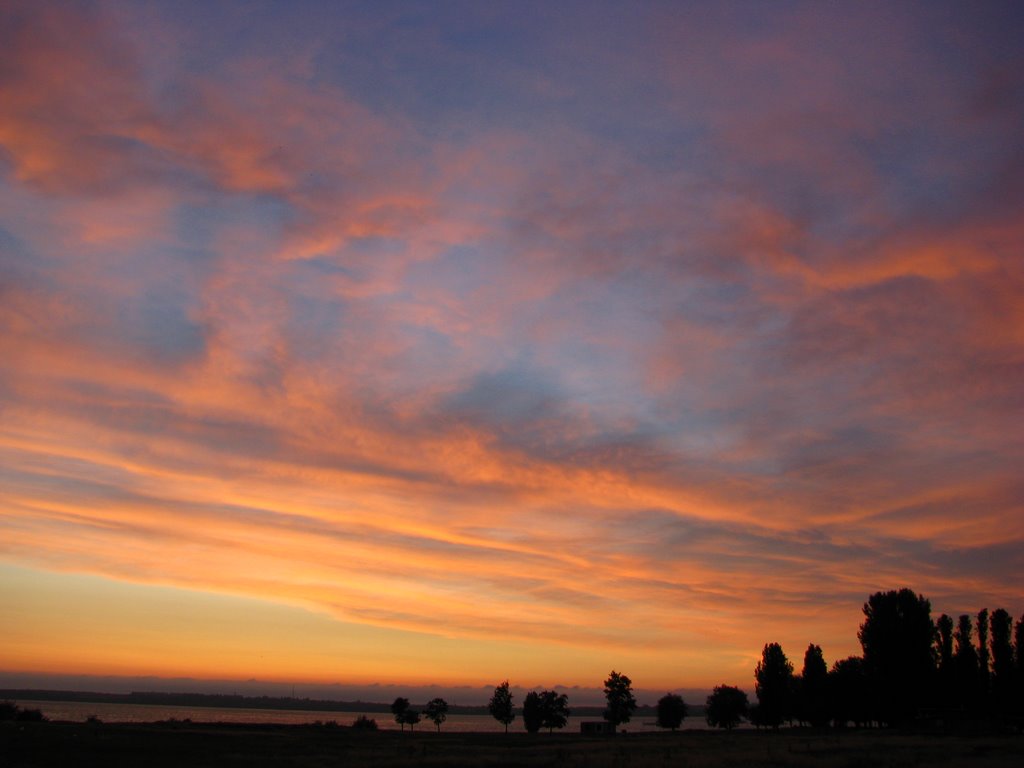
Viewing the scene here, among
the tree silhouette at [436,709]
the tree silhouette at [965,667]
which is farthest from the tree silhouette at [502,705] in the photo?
the tree silhouette at [965,667]

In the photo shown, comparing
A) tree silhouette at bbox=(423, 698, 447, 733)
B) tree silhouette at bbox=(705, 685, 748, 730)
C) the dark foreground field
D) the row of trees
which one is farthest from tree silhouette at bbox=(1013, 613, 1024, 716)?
tree silhouette at bbox=(423, 698, 447, 733)

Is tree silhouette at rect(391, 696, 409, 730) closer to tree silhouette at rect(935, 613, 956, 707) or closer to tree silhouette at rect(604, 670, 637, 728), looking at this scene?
tree silhouette at rect(604, 670, 637, 728)

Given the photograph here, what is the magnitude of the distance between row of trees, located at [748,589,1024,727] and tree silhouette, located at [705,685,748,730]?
74.4 ft

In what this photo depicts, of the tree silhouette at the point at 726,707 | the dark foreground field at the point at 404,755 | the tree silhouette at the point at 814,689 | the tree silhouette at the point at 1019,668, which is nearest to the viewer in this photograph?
the dark foreground field at the point at 404,755

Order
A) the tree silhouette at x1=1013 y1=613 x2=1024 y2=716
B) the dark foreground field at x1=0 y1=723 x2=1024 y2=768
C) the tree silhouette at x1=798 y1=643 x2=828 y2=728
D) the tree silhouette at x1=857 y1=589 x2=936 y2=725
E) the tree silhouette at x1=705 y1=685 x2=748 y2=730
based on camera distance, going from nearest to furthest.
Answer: the dark foreground field at x1=0 y1=723 x2=1024 y2=768, the tree silhouette at x1=1013 y1=613 x2=1024 y2=716, the tree silhouette at x1=857 y1=589 x2=936 y2=725, the tree silhouette at x1=798 y1=643 x2=828 y2=728, the tree silhouette at x1=705 y1=685 x2=748 y2=730

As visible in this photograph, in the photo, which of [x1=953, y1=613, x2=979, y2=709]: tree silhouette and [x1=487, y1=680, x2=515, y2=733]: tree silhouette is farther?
[x1=487, y1=680, x2=515, y2=733]: tree silhouette

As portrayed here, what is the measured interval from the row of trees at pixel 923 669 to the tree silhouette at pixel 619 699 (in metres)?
38.9

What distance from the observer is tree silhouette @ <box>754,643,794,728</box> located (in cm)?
13288

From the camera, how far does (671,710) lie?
493 ft

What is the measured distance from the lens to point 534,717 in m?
144

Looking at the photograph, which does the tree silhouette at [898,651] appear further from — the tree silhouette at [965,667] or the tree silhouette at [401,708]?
the tree silhouette at [401,708]

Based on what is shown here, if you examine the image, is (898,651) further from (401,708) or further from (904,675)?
(401,708)

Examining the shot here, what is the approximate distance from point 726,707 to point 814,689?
22.7 m

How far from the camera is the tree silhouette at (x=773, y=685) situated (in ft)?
436
